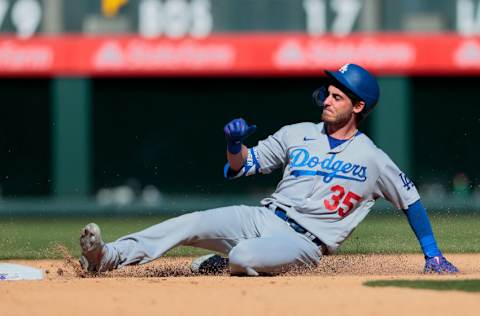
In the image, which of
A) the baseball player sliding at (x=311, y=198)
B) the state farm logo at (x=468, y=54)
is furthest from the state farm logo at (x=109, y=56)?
the baseball player sliding at (x=311, y=198)

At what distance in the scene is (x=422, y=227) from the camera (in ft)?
21.9

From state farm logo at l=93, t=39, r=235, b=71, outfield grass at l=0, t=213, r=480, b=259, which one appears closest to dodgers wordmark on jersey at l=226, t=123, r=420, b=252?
outfield grass at l=0, t=213, r=480, b=259

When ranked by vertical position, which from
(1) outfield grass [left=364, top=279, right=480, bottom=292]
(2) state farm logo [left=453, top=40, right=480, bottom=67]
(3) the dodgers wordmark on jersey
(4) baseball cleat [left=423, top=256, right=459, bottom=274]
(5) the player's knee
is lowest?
(2) state farm logo [left=453, top=40, right=480, bottom=67]

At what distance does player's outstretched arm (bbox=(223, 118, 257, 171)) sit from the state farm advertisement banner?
13.0 m

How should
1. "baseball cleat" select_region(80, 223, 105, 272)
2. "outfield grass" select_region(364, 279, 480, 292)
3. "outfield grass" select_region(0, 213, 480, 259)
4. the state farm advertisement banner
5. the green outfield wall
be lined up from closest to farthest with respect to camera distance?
"outfield grass" select_region(364, 279, 480, 292)
"baseball cleat" select_region(80, 223, 105, 272)
"outfield grass" select_region(0, 213, 480, 259)
the state farm advertisement banner
the green outfield wall

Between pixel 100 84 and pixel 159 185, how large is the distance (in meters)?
2.13

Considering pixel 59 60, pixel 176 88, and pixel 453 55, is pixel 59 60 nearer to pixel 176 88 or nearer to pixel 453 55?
pixel 176 88

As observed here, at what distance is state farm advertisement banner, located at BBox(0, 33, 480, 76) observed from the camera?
771 inches

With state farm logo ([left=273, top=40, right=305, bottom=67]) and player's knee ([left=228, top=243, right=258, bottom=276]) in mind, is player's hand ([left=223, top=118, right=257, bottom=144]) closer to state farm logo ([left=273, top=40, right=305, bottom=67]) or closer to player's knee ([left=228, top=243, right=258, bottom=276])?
player's knee ([left=228, top=243, right=258, bottom=276])

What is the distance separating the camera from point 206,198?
20.0 m

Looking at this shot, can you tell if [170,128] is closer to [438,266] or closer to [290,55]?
[290,55]

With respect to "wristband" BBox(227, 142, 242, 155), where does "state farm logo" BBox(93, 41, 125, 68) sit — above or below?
below

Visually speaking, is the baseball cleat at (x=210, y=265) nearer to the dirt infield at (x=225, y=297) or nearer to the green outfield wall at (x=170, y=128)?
the dirt infield at (x=225, y=297)

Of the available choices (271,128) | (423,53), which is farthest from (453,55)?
(271,128)
